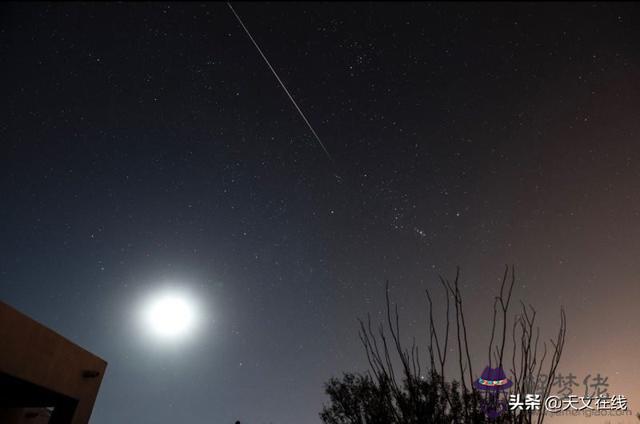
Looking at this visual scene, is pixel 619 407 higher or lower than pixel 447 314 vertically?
higher

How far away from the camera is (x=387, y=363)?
2033 millimetres

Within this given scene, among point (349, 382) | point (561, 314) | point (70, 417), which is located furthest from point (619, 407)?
Result: point (70, 417)

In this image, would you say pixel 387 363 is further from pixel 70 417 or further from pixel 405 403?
pixel 70 417

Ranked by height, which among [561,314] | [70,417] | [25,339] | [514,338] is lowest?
[70,417]

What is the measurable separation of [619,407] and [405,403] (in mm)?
13860

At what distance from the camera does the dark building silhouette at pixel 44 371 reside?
6.48m

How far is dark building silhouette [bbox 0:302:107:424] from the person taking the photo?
255 inches

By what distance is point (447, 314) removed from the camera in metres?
1.94

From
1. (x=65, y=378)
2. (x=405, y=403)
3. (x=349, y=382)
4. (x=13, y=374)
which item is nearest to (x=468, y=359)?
(x=405, y=403)

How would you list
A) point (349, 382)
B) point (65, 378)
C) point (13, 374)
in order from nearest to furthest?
point (13, 374) → point (65, 378) → point (349, 382)

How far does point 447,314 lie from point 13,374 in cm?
772

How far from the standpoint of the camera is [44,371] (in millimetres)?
7211

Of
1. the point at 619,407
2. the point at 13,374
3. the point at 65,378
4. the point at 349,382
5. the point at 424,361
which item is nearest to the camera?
the point at 424,361

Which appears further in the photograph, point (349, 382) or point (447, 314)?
point (349, 382)
